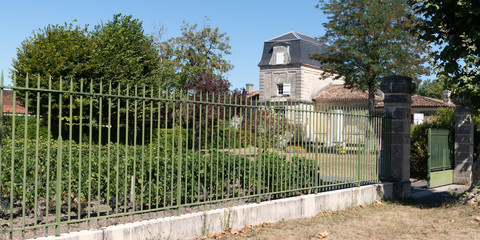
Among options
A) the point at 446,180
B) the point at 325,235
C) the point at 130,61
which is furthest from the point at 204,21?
the point at 325,235

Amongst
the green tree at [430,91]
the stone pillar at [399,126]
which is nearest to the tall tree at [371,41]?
the stone pillar at [399,126]

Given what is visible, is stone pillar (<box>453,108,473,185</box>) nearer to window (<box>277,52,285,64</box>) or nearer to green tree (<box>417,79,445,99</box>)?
window (<box>277,52,285,64</box>)

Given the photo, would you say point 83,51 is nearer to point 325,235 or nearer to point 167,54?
point 167,54

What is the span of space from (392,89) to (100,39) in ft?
66.4

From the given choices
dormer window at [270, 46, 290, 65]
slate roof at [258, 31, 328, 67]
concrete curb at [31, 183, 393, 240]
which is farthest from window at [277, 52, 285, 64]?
concrete curb at [31, 183, 393, 240]

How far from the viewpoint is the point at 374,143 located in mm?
10062

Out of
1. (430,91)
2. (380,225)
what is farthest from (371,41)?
(430,91)

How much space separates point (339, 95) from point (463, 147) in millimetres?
24148

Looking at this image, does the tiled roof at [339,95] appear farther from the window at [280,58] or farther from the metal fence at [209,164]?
the metal fence at [209,164]

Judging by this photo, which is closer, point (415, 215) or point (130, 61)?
point (415, 215)

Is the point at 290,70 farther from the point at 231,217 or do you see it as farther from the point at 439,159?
the point at 231,217

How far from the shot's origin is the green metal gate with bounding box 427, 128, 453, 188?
482 inches

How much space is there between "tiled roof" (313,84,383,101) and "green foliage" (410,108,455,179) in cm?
2005

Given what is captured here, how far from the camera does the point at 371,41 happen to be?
83.7ft
